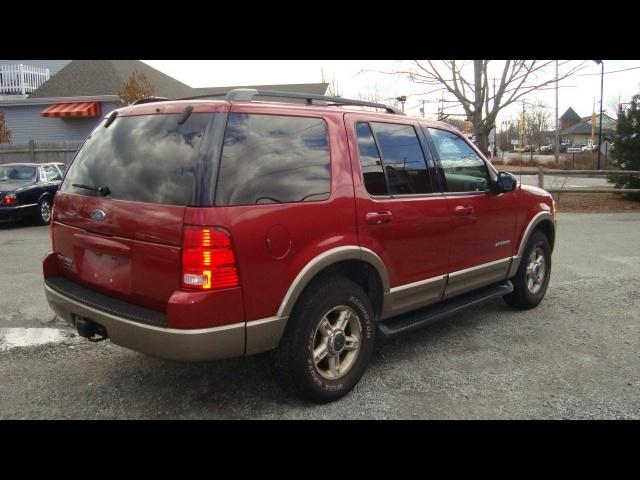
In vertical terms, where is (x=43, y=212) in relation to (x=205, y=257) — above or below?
below

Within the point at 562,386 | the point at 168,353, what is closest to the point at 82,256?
the point at 168,353

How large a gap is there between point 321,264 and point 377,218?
0.62m

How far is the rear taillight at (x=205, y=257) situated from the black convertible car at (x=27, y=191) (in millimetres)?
9732

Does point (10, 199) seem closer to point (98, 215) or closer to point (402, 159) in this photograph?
point (98, 215)

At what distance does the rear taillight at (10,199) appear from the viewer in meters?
11.5

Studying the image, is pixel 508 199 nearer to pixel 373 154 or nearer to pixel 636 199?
pixel 373 154

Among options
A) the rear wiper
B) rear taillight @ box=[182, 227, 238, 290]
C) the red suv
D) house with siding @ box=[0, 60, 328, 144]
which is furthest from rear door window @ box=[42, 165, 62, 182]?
rear taillight @ box=[182, 227, 238, 290]

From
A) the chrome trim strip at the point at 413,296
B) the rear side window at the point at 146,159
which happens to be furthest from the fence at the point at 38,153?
the chrome trim strip at the point at 413,296

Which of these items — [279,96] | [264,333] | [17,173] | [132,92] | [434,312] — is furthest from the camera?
[132,92]

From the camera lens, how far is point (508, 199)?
16.6 ft

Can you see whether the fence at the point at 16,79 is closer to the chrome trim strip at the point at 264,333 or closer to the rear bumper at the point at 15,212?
the rear bumper at the point at 15,212

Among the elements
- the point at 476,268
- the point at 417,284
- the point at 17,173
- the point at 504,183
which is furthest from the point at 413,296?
the point at 17,173

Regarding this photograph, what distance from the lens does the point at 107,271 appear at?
10.8 feet

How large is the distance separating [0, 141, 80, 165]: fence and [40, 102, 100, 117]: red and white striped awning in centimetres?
116
